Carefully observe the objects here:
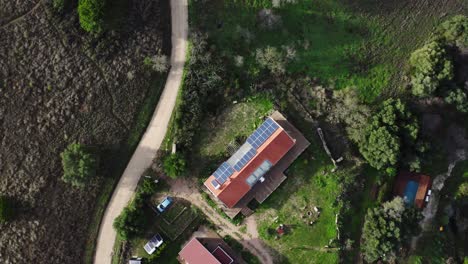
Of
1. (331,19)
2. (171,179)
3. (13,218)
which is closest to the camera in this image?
(13,218)

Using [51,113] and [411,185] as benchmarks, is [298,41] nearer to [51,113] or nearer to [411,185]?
[411,185]

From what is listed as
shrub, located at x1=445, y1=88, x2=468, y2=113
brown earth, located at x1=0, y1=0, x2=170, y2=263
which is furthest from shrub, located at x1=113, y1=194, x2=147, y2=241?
shrub, located at x1=445, y1=88, x2=468, y2=113

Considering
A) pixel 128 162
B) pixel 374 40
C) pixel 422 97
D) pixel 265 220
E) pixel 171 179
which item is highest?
pixel 128 162

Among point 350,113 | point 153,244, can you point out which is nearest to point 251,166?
point 350,113

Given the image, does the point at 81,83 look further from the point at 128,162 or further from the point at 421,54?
the point at 421,54

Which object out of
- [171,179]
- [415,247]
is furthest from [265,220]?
[415,247]

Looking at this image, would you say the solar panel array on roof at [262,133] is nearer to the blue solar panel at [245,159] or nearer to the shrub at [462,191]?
the blue solar panel at [245,159]
